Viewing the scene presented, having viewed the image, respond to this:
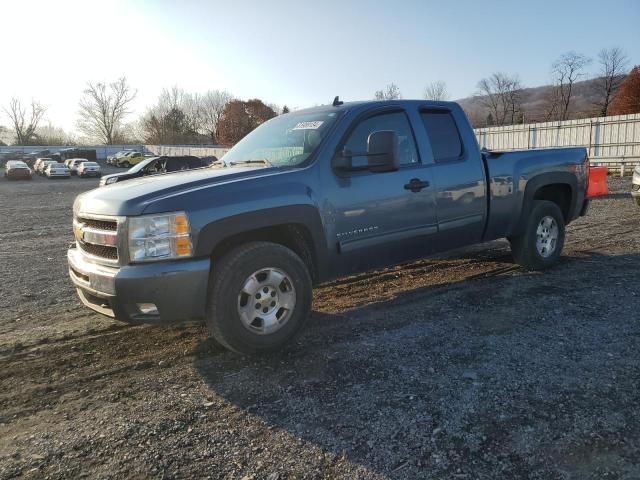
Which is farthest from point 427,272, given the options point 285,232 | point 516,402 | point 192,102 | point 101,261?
point 192,102

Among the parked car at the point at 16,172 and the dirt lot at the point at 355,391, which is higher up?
the parked car at the point at 16,172

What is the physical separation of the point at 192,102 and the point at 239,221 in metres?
95.4

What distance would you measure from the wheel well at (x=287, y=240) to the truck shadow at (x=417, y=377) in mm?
667

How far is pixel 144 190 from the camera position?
3490mm

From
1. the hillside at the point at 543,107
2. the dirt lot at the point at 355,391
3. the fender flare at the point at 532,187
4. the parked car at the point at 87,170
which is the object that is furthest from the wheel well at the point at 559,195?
the hillside at the point at 543,107

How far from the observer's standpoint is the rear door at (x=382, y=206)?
400cm

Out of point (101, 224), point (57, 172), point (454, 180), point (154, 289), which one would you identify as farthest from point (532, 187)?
point (57, 172)

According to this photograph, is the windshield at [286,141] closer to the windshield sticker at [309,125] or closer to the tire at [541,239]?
the windshield sticker at [309,125]

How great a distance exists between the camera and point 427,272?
6.06 meters

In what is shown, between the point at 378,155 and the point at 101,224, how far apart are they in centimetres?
216

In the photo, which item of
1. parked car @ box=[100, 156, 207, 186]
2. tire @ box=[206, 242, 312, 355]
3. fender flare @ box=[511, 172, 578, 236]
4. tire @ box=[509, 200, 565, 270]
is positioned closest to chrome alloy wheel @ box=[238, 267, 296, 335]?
tire @ box=[206, 242, 312, 355]

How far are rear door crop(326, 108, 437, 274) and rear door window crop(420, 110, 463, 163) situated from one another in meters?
0.28

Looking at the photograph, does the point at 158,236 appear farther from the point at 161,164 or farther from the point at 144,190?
the point at 161,164

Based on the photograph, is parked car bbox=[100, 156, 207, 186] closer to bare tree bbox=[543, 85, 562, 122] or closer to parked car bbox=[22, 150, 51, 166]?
parked car bbox=[22, 150, 51, 166]
